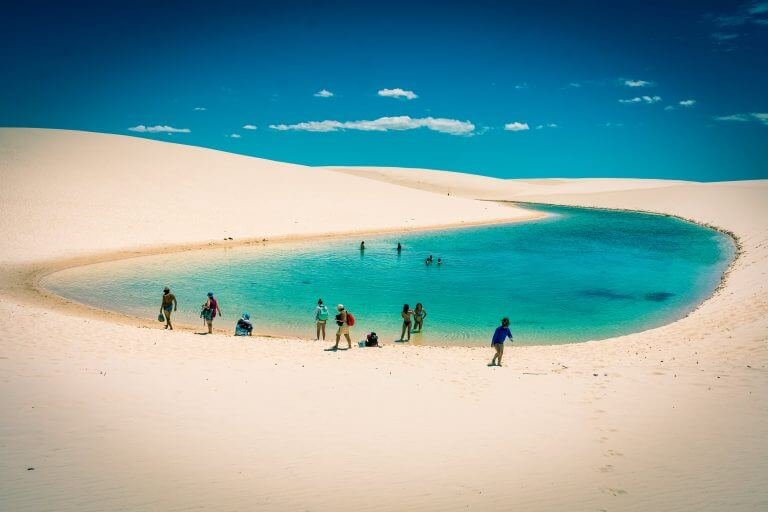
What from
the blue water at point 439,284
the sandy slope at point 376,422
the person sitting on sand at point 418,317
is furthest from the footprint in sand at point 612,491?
the person sitting on sand at point 418,317

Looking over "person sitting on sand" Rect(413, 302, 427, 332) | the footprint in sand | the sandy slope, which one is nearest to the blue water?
"person sitting on sand" Rect(413, 302, 427, 332)

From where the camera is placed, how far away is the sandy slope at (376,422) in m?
6.63

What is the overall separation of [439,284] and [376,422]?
1820 cm

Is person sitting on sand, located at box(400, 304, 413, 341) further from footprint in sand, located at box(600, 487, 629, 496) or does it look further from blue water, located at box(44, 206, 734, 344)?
footprint in sand, located at box(600, 487, 629, 496)

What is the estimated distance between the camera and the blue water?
63.4 ft

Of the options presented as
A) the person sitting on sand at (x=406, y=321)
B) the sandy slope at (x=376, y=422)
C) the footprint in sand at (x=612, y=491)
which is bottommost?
the footprint in sand at (x=612, y=491)

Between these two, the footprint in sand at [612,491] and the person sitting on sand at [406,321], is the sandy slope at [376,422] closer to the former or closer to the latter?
the footprint in sand at [612,491]

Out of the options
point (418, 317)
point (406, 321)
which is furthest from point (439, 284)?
point (406, 321)

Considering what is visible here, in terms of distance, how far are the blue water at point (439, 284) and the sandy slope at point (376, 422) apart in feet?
11.0

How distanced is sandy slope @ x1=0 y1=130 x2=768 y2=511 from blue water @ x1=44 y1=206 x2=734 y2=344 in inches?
131

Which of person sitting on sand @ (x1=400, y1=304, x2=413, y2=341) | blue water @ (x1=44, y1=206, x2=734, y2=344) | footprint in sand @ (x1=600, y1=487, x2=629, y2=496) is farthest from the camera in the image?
blue water @ (x1=44, y1=206, x2=734, y2=344)

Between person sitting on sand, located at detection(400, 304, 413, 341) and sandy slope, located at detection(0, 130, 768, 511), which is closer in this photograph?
sandy slope, located at detection(0, 130, 768, 511)

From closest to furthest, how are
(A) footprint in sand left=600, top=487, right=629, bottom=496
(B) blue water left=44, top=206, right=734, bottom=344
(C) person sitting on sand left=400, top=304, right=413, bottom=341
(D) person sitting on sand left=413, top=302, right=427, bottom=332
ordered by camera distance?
(A) footprint in sand left=600, top=487, right=629, bottom=496
(C) person sitting on sand left=400, top=304, right=413, bottom=341
(D) person sitting on sand left=413, top=302, right=427, bottom=332
(B) blue water left=44, top=206, right=734, bottom=344

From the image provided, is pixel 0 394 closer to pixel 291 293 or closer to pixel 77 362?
pixel 77 362
